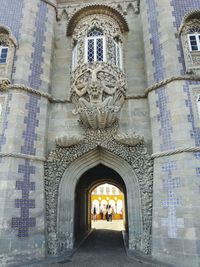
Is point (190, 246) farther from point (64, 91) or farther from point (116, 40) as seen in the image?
point (116, 40)

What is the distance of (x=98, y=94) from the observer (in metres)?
9.10

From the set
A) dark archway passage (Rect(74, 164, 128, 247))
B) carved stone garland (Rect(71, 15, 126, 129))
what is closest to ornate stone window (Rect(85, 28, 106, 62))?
carved stone garland (Rect(71, 15, 126, 129))

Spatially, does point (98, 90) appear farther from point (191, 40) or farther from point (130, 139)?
point (191, 40)

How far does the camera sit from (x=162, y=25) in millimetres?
9812

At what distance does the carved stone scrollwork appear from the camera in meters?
8.96

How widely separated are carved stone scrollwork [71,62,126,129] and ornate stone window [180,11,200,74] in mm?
2852

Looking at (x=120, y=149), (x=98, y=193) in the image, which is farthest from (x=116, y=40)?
(x=98, y=193)

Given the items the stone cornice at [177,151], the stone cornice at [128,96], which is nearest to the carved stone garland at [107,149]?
the stone cornice at [177,151]

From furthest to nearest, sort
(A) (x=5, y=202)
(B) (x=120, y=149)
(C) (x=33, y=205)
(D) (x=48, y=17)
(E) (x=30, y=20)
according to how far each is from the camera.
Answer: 1. (D) (x=48, y=17)
2. (E) (x=30, y=20)
3. (B) (x=120, y=149)
4. (C) (x=33, y=205)
5. (A) (x=5, y=202)

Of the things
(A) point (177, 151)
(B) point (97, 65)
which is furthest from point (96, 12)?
(A) point (177, 151)

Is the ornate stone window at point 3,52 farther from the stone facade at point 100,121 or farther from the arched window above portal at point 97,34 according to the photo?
the arched window above portal at point 97,34

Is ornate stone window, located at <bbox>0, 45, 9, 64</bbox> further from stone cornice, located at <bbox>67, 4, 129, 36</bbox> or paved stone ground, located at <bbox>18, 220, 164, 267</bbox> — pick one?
paved stone ground, located at <bbox>18, 220, 164, 267</bbox>

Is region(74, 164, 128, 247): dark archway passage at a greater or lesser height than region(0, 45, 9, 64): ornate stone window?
lesser

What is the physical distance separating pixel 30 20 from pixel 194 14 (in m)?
7.46
